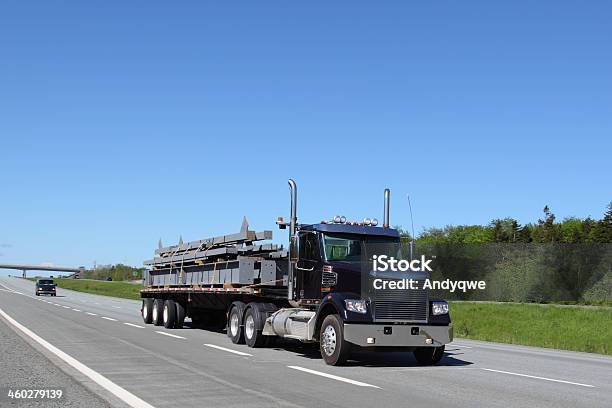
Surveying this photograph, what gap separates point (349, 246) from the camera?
13906 mm

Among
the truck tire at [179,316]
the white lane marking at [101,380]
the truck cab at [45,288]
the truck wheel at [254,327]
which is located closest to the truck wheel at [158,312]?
the truck tire at [179,316]

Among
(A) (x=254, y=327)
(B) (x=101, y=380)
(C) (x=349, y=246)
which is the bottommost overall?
(B) (x=101, y=380)

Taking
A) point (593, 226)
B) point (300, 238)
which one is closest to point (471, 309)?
point (300, 238)

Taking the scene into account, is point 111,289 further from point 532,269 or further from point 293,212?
point 293,212

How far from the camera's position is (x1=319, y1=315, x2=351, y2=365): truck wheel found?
12.3 meters

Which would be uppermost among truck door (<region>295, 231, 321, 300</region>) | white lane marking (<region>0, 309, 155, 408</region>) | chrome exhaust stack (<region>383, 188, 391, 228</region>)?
chrome exhaust stack (<region>383, 188, 391, 228</region>)

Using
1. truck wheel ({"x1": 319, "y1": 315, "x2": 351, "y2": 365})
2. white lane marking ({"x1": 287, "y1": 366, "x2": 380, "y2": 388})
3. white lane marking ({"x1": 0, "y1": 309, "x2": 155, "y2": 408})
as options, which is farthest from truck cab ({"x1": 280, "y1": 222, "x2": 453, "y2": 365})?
A: white lane marking ({"x1": 0, "y1": 309, "x2": 155, "y2": 408})

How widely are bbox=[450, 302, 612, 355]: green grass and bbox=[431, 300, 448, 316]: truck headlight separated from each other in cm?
1032

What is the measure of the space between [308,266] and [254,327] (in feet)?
8.12

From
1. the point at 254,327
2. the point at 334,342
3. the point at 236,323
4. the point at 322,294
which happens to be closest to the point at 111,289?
the point at 236,323

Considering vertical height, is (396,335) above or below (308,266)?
below

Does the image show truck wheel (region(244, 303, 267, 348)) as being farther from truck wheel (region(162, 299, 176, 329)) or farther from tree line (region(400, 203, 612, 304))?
tree line (region(400, 203, 612, 304))

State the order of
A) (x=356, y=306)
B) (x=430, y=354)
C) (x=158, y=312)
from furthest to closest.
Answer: (x=158, y=312), (x=430, y=354), (x=356, y=306)

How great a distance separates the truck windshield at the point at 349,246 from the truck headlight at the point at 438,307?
1452 mm
